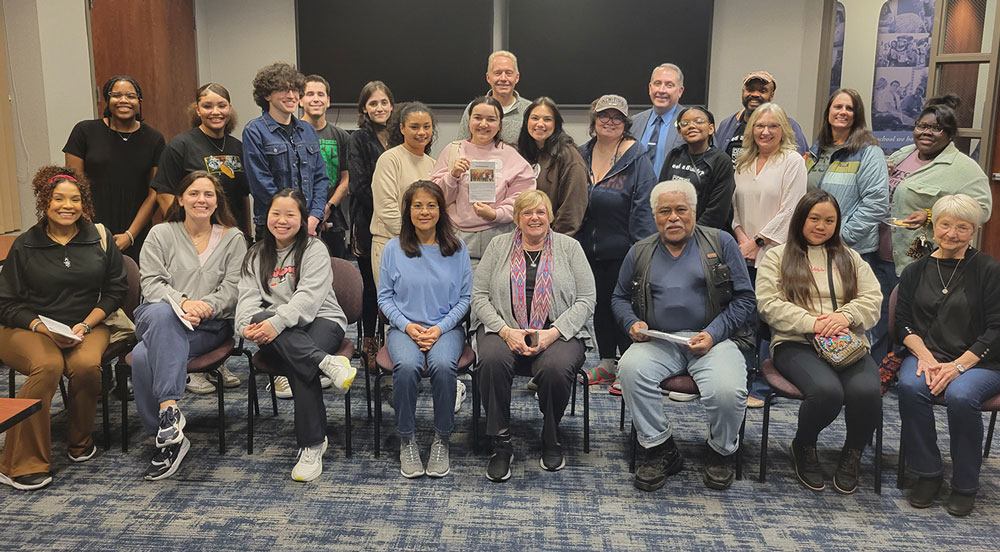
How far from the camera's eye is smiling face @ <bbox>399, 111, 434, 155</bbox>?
3.68m

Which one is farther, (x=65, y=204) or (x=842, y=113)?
(x=842, y=113)

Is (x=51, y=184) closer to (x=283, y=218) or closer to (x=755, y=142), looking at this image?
(x=283, y=218)

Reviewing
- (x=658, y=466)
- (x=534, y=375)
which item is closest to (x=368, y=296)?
(x=534, y=375)

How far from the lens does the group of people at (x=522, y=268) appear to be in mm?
2990

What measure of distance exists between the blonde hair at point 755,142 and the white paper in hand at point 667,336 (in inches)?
45.8

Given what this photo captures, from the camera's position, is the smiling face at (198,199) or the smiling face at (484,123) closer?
the smiling face at (198,199)

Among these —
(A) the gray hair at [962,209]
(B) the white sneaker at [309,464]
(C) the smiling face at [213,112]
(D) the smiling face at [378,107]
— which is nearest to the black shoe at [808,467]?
(A) the gray hair at [962,209]

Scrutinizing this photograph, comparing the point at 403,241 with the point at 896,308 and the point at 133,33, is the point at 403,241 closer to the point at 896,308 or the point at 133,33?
the point at 896,308

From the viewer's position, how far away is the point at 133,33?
5887 mm

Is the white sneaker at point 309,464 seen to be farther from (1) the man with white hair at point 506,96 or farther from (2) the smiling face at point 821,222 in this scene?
(2) the smiling face at point 821,222

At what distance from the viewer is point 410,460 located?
3.10m

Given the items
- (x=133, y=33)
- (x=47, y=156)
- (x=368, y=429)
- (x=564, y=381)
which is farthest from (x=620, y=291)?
(x=133, y=33)

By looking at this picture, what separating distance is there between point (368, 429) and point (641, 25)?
192 inches

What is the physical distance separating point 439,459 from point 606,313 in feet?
4.67
